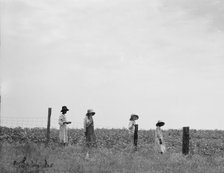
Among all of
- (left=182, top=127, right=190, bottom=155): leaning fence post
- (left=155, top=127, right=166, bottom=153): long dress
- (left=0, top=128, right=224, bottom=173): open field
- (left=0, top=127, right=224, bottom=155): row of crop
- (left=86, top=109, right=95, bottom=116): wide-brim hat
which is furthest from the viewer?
(left=0, top=127, right=224, bottom=155): row of crop

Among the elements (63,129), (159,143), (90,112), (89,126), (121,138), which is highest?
(90,112)

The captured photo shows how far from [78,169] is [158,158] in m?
4.97

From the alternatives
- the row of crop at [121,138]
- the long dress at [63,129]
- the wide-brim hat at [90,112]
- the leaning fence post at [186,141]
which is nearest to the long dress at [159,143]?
the leaning fence post at [186,141]

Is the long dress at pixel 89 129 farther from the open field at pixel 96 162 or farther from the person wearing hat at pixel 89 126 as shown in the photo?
the open field at pixel 96 162

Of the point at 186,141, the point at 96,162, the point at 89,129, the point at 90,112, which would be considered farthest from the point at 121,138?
the point at 96,162

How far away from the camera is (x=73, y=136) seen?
3231cm

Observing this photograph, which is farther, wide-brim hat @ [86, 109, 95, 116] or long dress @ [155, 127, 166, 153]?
wide-brim hat @ [86, 109, 95, 116]

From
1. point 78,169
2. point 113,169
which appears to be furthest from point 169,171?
point 78,169

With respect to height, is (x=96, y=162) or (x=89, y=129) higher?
(x=89, y=129)

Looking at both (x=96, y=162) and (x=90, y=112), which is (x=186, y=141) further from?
(x=96, y=162)

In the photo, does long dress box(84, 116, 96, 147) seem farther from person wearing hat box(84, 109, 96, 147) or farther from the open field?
the open field

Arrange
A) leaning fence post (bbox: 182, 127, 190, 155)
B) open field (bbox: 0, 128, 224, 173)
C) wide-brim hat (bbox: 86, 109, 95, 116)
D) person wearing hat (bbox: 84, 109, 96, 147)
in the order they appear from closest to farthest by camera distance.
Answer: open field (bbox: 0, 128, 224, 173)
leaning fence post (bbox: 182, 127, 190, 155)
wide-brim hat (bbox: 86, 109, 95, 116)
person wearing hat (bbox: 84, 109, 96, 147)

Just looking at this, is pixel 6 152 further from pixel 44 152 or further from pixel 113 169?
pixel 113 169

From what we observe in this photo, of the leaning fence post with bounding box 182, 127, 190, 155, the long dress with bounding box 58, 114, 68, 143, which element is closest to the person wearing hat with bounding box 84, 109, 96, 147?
the long dress with bounding box 58, 114, 68, 143
